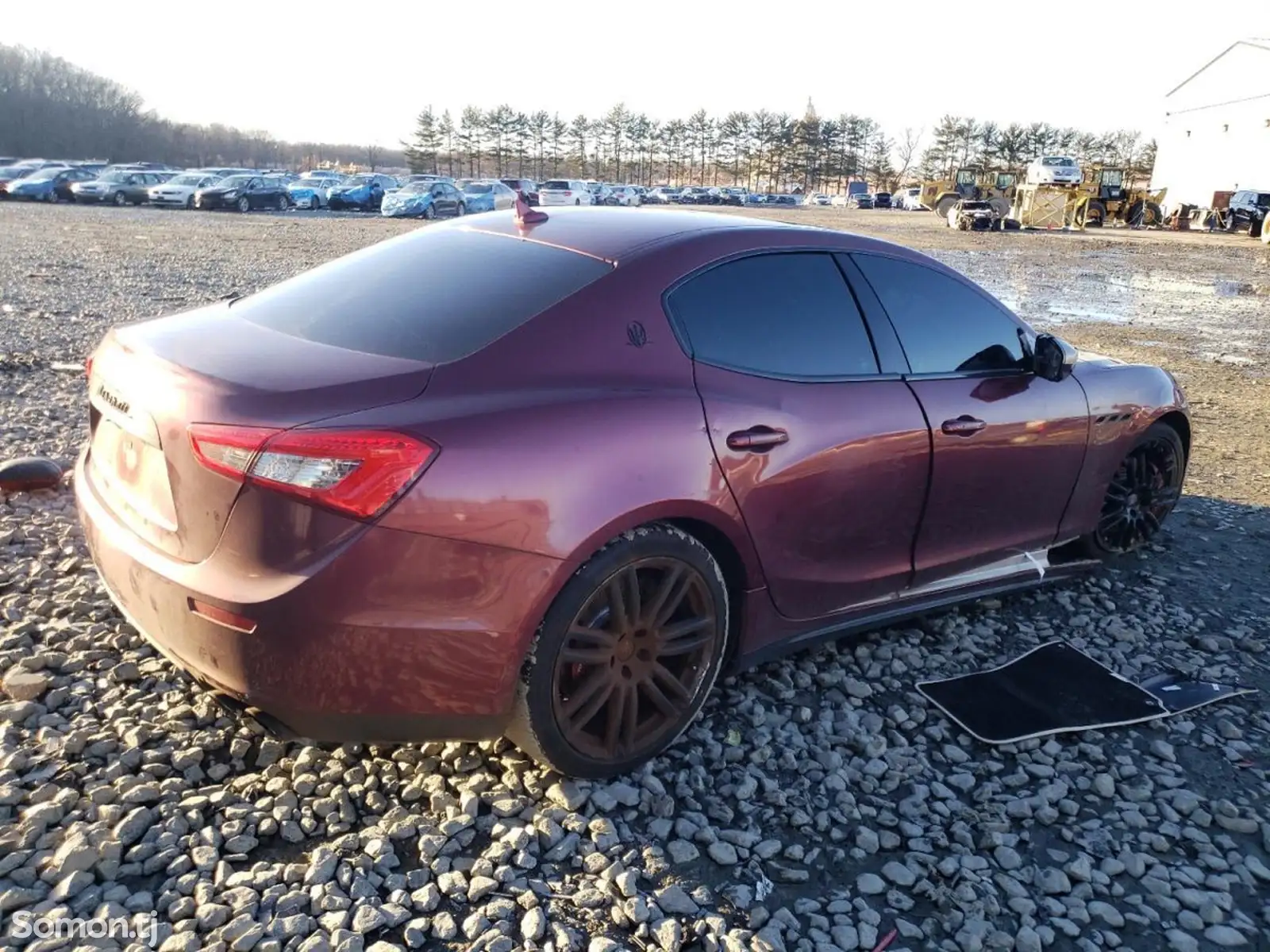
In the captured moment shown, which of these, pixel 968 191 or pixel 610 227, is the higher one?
pixel 968 191

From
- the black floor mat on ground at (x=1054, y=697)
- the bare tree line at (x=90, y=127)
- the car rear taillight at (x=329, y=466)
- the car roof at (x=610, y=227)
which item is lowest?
the black floor mat on ground at (x=1054, y=697)

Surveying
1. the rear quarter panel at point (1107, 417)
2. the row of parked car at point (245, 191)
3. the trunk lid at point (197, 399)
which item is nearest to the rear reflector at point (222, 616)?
the trunk lid at point (197, 399)

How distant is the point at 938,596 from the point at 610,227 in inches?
74.9

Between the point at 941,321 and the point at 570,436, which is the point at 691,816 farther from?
the point at 941,321

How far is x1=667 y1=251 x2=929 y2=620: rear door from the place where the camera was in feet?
9.76

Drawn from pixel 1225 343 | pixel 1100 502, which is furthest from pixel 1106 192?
pixel 1100 502

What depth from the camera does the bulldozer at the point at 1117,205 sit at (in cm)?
4697

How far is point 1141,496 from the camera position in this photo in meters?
4.78

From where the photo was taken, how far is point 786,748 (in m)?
3.12

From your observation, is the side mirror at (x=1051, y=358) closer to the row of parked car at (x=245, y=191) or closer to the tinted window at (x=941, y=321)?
the tinted window at (x=941, y=321)

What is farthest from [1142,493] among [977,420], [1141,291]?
[1141,291]

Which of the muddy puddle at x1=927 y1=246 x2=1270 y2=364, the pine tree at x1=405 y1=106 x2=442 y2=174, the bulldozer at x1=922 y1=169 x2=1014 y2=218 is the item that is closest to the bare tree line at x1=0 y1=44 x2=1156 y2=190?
the pine tree at x1=405 y1=106 x2=442 y2=174

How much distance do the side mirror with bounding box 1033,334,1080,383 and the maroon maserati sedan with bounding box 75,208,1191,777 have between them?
0.02 m

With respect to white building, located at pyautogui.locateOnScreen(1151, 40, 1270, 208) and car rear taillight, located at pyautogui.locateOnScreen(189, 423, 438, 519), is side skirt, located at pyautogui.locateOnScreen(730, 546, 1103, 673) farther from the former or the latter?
white building, located at pyautogui.locateOnScreen(1151, 40, 1270, 208)
